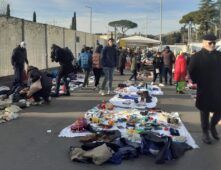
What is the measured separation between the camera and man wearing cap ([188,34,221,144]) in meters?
8.41

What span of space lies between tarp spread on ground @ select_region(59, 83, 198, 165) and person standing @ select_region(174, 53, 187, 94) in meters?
5.33

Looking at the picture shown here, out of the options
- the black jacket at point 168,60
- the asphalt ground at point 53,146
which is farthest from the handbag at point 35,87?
the black jacket at point 168,60

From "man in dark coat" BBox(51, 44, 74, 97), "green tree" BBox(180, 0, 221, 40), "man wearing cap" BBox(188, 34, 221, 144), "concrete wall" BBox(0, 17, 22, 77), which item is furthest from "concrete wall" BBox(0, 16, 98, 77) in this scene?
"green tree" BBox(180, 0, 221, 40)

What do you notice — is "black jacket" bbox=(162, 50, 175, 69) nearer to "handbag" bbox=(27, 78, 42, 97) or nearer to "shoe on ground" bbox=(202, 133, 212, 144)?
"handbag" bbox=(27, 78, 42, 97)

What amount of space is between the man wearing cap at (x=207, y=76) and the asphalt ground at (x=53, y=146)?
0.67 meters

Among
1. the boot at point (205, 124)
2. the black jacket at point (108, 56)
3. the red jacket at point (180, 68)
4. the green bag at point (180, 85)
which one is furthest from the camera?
the green bag at point (180, 85)

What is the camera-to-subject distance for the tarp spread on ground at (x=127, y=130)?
299 inches

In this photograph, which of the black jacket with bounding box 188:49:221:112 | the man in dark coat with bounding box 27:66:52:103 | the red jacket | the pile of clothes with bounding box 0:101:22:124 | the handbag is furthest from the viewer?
the red jacket

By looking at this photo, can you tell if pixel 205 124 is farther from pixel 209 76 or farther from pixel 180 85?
pixel 180 85

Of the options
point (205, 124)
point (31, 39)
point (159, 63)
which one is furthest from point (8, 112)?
point (159, 63)

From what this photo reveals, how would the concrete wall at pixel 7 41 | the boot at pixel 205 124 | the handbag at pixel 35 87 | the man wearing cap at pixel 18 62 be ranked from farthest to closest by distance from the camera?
the concrete wall at pixel 7 41 < the man wearing cap at pixel 18 62 < the handbag at pixel 35 87 < the boot at pixel 205 124

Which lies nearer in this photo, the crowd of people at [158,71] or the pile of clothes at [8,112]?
the crowd of people at [158,71]

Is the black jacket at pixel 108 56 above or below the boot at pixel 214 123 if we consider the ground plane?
above

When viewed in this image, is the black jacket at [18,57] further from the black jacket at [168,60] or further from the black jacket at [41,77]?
the black jacket at [168,60]
